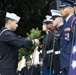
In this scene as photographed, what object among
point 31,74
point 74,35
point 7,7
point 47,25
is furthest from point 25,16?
point 74,35

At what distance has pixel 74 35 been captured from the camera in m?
7.61

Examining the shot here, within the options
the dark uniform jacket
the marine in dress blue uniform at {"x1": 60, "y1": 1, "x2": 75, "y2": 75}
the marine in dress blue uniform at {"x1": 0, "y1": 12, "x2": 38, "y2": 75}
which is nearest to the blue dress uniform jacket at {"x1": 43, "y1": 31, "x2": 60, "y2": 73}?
the marine in dress blue uniform at {"x1": 0, "y1": 12, "x2": 38, "y2": 75}

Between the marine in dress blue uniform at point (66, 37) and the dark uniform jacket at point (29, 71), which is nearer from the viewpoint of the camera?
the marine in dress blue uniform at point (66, 37)

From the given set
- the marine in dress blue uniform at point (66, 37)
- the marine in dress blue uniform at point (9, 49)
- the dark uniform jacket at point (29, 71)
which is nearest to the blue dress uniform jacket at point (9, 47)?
the marine in dress blue uniform at point (9, 49)

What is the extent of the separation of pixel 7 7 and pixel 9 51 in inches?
438

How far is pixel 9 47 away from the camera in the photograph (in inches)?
351

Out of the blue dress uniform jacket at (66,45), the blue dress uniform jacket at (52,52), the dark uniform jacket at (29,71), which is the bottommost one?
the dark uniform jacket at (29,71)

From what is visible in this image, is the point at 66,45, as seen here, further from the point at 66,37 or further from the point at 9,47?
the point at 9,47

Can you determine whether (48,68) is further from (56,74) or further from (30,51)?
(30,51)

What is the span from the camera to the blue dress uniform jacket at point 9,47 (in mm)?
8828

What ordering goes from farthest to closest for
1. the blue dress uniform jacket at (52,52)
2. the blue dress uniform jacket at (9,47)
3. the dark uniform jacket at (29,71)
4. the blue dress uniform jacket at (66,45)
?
1. the dark uniform jacket at (29,71)
2. the blue dress uniform jacket at (52,52)
3. the blue dress uniform jacket at (9,47)
4. the blue dress uniform jacket at (66,45)

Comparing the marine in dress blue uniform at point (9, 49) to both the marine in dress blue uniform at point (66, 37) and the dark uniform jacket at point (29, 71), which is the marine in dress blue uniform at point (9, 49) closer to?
the marine in dress blue uniform at point (66, 37)

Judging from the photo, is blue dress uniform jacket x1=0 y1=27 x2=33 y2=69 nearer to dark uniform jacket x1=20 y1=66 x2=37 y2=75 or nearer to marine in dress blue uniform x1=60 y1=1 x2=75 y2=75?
marine in dress blue uniform x1=60 y1=1 x2=75 y2=75

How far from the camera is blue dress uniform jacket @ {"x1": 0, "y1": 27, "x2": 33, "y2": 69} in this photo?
29.0 feet
